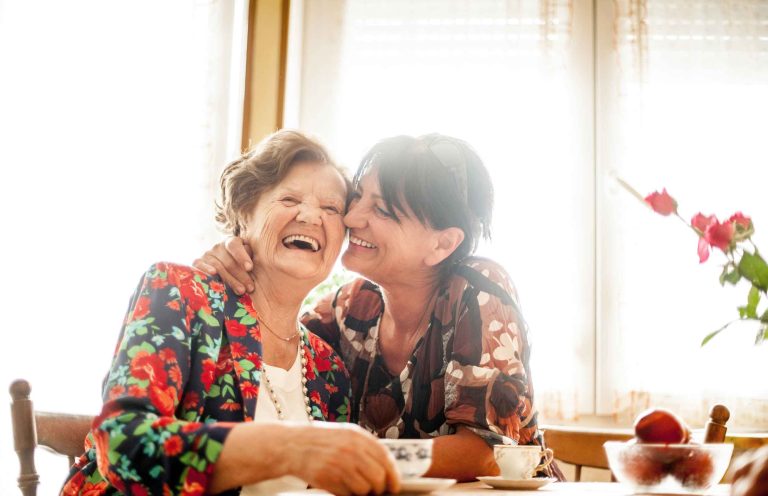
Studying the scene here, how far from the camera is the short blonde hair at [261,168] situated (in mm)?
1810

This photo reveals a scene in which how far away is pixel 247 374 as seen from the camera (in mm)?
1531

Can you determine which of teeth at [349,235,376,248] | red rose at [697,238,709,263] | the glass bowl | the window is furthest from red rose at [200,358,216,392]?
the window

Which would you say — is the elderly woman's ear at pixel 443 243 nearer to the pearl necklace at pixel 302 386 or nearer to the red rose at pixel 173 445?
the pearl necklace at pixel 302 386

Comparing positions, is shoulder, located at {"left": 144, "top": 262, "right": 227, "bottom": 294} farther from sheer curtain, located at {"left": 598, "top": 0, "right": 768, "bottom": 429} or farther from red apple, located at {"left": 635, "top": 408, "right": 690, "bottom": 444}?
sheer curtain, located at {"left": 598, "top": 0, "right": 768, "bottom": 429}

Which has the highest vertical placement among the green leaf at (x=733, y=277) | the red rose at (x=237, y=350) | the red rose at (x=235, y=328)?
the green leaf at (x=733, y=277)

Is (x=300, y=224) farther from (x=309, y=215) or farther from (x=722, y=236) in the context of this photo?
(x=722, y=236)

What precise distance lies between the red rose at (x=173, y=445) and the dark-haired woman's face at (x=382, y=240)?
Answer: 2.90ft

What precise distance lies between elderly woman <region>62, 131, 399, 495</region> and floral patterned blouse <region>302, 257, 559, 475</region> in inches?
3.8

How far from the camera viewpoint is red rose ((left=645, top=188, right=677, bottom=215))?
49.6 inches

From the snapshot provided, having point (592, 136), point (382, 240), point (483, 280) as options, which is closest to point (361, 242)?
point (382, 240)

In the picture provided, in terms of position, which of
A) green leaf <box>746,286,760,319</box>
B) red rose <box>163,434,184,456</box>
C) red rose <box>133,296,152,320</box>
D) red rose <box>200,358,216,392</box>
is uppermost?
green leaf <box>746,286,760,319</box>

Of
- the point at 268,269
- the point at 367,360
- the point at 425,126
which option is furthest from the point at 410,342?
the point at 425,126

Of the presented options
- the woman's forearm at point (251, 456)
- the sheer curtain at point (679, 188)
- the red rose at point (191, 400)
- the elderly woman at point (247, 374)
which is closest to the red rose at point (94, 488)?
the elderly woman at point (247, 374)

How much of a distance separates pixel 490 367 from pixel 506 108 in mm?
2784
